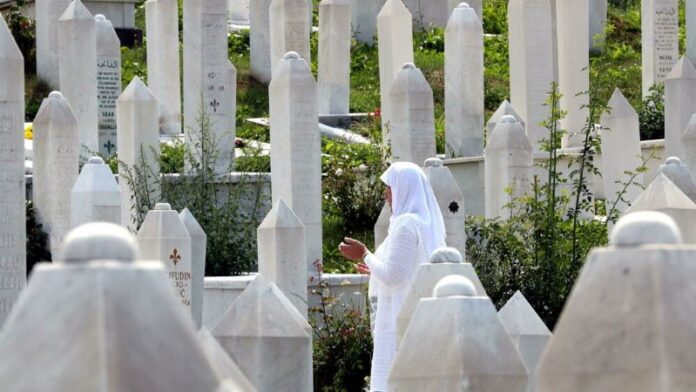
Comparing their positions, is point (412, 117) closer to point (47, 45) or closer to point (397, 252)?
point (397, 252)

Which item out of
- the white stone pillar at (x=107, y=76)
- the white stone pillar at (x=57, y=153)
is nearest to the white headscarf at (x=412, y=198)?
the white stone pillar at (x=57, y=153)

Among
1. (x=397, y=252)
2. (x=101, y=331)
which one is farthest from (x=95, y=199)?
(x=101, y=331)

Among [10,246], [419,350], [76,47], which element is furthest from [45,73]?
[419,350]

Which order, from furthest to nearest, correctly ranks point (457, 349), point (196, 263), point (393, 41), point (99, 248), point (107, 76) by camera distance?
point (393, 41), point (107, 76), point (196, 263), point (457, 349), point (99, 248)

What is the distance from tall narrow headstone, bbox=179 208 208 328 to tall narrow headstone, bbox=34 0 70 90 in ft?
30.2

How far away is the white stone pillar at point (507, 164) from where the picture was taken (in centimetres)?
1532

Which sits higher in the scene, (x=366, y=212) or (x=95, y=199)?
(x=95, y=199)

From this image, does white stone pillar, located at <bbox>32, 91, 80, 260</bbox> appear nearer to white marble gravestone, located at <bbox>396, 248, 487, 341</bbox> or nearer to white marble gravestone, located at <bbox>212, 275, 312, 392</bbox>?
white marble gravestone, located at <bbox>212, 275, 312, 392</bbox>

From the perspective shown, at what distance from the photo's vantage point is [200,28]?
18297 millimetres

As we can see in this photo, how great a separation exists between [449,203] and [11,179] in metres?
2.88

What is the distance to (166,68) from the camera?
71.1 ft

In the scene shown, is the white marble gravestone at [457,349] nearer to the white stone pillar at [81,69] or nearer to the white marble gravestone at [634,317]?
the white marble gravestone at [634,317]

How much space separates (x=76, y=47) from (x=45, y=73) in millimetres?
4742

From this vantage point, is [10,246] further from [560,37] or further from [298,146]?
[560,37]
